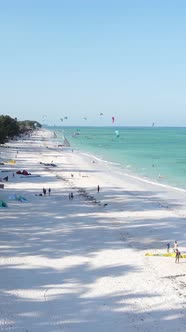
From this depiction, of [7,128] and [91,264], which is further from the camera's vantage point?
[7,128]

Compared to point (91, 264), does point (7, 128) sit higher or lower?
higher

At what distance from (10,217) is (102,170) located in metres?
27.9

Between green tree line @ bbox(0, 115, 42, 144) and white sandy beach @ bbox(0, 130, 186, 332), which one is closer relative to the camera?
white sandy beach @ bbox(0, 130, 186, 332)

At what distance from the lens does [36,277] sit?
15.5 meters

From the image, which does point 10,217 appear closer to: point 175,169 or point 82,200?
point 82,200

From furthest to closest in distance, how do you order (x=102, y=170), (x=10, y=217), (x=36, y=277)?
(x=102, y=170) → (x=10, y=217) → (x=36, y=277)

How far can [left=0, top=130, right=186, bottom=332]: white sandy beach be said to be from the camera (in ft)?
41.0

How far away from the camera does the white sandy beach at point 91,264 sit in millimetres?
12500

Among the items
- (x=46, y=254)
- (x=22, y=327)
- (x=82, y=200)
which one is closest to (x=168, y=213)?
(x=82, y=200)

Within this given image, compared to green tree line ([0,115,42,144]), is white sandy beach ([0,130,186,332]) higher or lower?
lower

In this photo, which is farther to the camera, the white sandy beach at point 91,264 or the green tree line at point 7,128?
the green tree line at point 7,128

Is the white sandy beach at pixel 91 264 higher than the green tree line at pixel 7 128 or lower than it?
lower

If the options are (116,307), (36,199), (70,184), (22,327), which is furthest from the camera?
(70,184)

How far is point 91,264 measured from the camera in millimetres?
17094
